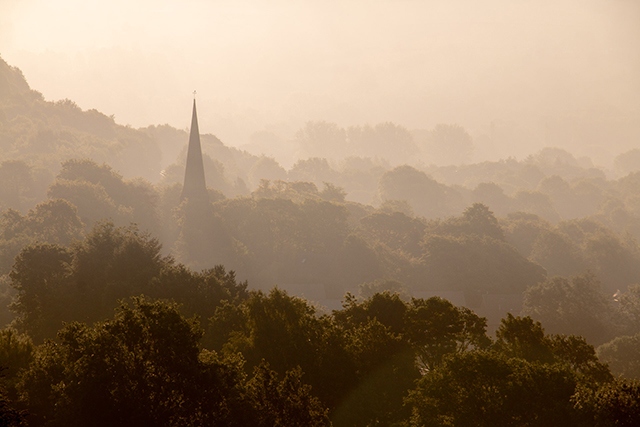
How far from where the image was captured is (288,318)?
2920 cm

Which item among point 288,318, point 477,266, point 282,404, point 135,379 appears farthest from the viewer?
point 477,266

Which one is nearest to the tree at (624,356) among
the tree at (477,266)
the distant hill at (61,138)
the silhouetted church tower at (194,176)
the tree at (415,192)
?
the tree at (477,266)

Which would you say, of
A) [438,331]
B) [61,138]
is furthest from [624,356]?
[61,138]

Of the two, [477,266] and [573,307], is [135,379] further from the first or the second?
[477,266]

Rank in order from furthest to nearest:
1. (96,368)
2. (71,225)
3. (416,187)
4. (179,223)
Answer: (416,187) < (179,223) < (71,225) < (96,368)

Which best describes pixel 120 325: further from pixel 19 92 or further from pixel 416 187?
pixel 19 92

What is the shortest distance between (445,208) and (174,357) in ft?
474

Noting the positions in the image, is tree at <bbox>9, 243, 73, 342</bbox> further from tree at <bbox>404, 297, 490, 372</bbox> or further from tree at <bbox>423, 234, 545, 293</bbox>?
tree at <bbox>423, 234, 545, 293</bbox>

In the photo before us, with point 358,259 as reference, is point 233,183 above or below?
above

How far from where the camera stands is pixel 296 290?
8775cm

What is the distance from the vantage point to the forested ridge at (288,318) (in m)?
21.5

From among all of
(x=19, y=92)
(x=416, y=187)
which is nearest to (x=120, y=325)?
(x=416, y=187)

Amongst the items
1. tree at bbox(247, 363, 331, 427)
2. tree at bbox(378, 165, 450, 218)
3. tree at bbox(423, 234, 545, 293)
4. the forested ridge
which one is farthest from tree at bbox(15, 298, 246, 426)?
tree at bbox(378, 165, 450, 218)

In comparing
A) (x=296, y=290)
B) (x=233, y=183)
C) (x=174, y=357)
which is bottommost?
(x=296, y=290)
